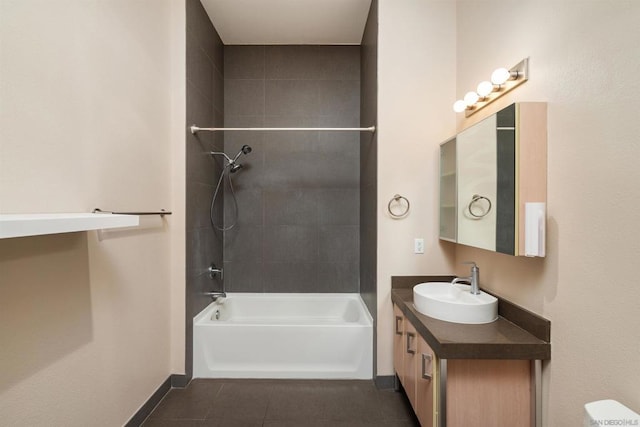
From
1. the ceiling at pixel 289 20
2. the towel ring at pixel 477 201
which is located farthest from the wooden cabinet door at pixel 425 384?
the ceiling at pixel 289 20

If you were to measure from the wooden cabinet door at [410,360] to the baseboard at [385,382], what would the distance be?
310 millimetres

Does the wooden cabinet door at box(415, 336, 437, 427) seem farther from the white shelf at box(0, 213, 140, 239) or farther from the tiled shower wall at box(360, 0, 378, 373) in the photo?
the white shelf at box(0, 213, 140, 239)

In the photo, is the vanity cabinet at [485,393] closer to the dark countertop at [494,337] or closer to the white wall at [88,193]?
the dark countertop at [494,337]

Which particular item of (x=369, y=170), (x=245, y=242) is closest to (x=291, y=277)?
(x=245, y=242)

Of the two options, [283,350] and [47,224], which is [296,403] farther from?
[47,224]

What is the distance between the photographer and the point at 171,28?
218 centimetres

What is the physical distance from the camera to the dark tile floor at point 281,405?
6.01 feet

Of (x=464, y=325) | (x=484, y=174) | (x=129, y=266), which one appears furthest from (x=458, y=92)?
(x=129, y=266)

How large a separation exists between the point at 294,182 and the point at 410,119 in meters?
1.34

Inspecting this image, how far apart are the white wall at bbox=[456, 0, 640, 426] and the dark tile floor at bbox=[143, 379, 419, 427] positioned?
3.17 ft

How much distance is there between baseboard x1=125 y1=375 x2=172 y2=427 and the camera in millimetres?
1741

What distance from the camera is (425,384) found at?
1.52 meters

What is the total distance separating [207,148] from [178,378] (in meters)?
1.82

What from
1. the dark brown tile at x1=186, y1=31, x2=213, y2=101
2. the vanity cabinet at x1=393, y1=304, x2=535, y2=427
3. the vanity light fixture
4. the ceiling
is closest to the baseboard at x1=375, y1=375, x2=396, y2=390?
the vanity cabinet at x1=393, y1=304, x2=535, y2=427
